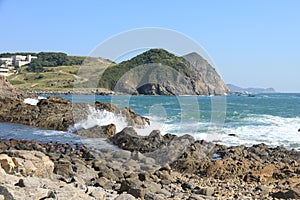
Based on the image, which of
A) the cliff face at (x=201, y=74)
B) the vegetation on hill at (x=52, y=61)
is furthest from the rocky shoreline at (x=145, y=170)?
the vegetation on hill at (x=52, y=61)

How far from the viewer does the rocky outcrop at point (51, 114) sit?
72.3 feet

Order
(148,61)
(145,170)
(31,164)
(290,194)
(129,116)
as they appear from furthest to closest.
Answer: (148,61), (129,116), (145,170), (290,194), (31,164)

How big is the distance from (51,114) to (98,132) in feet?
18.7

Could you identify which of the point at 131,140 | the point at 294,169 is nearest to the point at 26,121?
the point at 131,140

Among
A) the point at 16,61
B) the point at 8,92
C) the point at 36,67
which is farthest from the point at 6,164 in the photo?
the point at 16,61

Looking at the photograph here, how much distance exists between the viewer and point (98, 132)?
62.5ft

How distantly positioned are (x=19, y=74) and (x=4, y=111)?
287 ft

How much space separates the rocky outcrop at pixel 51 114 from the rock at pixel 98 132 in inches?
73.1

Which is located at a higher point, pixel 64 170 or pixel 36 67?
pixel 36 67

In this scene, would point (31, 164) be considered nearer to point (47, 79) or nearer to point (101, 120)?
point (101, 120)

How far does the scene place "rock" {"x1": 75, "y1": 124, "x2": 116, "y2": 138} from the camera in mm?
18594

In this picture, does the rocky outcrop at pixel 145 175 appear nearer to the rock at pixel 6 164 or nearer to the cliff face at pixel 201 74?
the rock at pixel 6 164

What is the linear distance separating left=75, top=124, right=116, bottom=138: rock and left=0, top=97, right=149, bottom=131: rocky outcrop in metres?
1.86

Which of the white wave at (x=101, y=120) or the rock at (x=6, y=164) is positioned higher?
the rock at (x=6, y=164)
